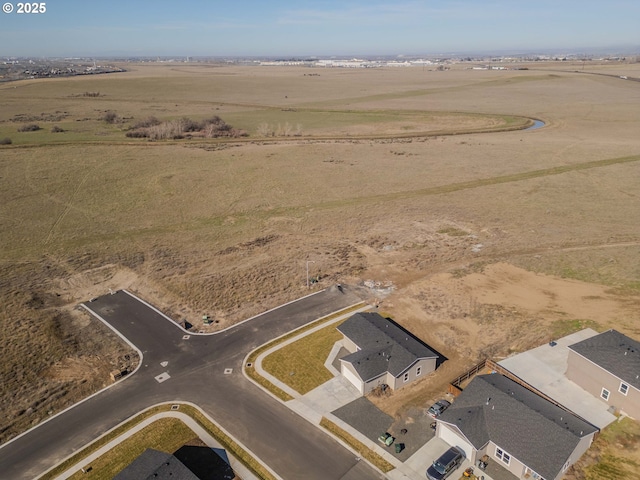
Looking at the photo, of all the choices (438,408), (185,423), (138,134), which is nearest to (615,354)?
(438,408)

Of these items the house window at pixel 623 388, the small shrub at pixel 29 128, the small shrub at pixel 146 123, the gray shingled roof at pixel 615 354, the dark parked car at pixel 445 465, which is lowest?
the dark parked car at pixel 445 465

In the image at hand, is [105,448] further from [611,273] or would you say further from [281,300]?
[611,273]

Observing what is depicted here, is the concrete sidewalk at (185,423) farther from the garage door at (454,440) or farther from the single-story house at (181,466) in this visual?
the garage door at (454,440)

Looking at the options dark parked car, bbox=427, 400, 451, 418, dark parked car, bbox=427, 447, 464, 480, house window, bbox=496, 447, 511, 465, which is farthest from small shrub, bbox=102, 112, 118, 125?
house window, bbox=496, 447, 511, 465

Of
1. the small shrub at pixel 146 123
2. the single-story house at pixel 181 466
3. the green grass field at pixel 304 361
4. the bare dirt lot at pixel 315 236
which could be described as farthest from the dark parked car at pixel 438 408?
the small shrub at pixel 146 123

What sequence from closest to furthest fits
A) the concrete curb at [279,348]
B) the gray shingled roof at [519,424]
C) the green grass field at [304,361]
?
the gray shingled roof at [519,424] → the concrete curb at [279,348] → the green grass field at [304,361]

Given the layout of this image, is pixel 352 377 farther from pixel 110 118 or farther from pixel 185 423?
pixel 110 118

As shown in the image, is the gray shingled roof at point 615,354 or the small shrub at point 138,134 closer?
the gray shingled roof at point 615,354

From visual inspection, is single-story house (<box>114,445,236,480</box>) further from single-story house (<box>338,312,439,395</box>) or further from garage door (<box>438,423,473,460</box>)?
garage door (<box>438,423,473,460</box>)
